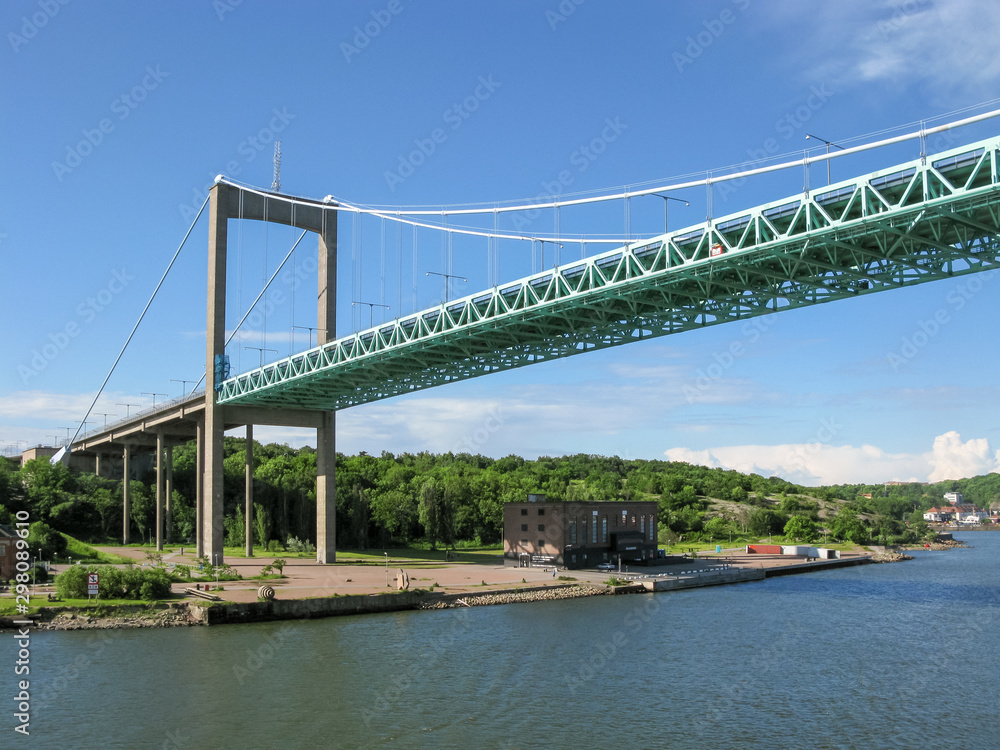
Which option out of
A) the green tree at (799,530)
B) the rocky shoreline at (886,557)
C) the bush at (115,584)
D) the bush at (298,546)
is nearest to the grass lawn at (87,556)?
the bush at (115,584)

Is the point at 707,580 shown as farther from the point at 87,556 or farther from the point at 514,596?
the point at 87,556

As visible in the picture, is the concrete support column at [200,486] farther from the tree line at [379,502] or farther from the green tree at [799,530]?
the green tree at [799,530]

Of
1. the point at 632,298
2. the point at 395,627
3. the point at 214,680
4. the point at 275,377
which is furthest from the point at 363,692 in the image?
the point at 275,377

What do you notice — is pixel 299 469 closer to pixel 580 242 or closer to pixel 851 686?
pixel 580 242

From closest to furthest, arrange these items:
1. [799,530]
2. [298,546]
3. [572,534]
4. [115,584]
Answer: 1. [115,584]
2. [572,534]
3. [298,546]
4. [799,530]

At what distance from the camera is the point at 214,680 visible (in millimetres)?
26359

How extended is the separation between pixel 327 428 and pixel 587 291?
3258cm

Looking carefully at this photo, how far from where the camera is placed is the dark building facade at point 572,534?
5762 centimetres

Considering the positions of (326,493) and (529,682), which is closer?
(529,682)

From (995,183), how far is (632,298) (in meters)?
14.6

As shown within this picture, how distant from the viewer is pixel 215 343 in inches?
2311

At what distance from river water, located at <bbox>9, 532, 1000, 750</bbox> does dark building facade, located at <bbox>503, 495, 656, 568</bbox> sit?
15.8 meters

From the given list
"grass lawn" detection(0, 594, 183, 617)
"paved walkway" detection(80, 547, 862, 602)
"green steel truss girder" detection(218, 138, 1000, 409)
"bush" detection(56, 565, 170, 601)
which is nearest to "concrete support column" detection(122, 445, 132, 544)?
"paved walkway" detection(80, 547, 862, 602)

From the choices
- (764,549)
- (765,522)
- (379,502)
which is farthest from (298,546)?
(765,522)
